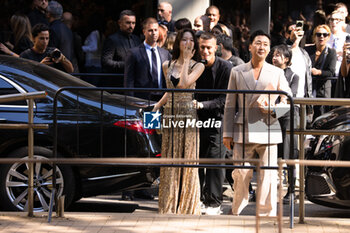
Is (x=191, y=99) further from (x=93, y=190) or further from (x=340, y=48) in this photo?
(x=340, y=48)

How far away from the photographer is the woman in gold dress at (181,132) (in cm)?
869

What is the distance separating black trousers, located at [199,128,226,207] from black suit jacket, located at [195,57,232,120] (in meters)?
0.17

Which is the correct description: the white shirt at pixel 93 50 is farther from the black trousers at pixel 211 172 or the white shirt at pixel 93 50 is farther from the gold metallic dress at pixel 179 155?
the gold metallic dress at pixel 179 155

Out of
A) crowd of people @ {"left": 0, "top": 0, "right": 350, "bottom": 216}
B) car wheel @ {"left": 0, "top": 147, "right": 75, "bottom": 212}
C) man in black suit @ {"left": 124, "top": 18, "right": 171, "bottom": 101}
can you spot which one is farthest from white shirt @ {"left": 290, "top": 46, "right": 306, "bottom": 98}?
car wheel @ {"left": 0, "top": 147, "right": 75, "bottom": 212}

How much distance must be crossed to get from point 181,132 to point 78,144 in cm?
118

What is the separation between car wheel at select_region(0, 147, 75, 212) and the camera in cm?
916

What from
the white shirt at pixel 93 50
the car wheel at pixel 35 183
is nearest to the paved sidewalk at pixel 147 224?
the car wheel at pixel 35 183

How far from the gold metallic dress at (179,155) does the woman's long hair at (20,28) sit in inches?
193

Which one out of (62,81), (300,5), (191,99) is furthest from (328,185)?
(300,5)

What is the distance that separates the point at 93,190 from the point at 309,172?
239 centimetres

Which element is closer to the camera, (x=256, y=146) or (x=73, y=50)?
(x=256, y=146)

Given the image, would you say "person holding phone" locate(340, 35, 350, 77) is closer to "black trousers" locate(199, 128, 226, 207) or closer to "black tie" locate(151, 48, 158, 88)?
"black tie" locate(151, 48, 158, 88)

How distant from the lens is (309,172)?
948cm

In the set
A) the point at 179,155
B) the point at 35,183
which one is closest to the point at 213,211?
the point at 179,155
